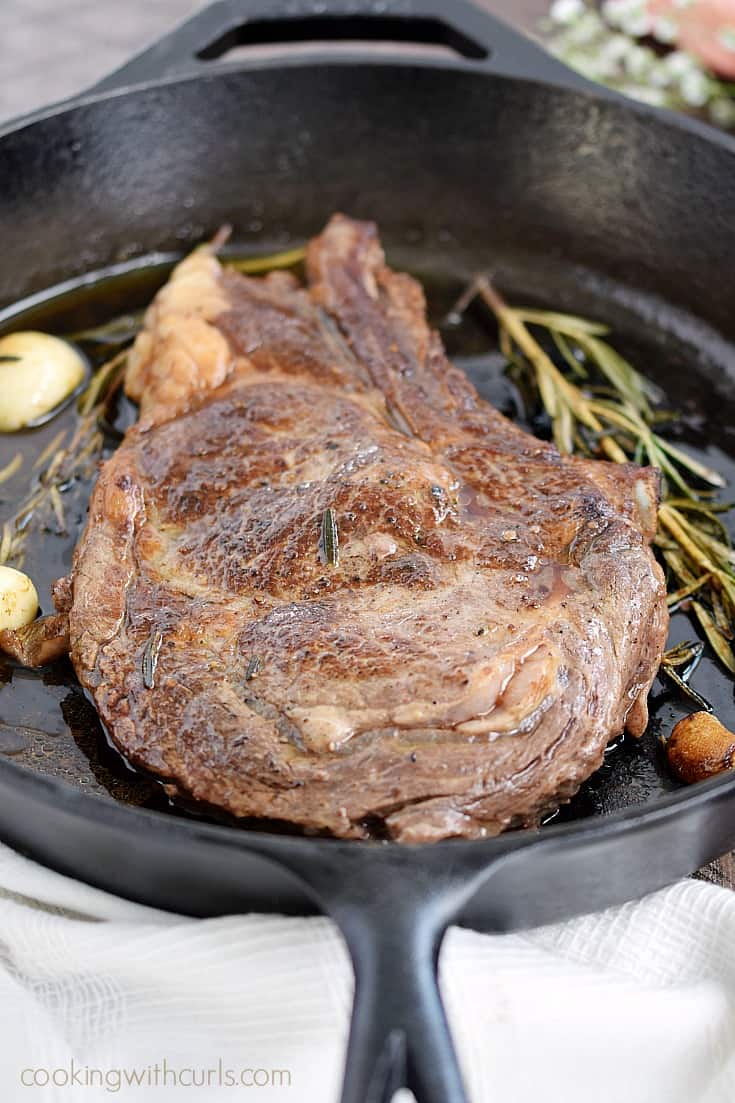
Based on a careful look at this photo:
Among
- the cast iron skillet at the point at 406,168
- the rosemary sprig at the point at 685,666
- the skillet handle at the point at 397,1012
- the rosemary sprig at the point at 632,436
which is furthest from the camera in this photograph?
the cast iron skillet at the point at 406,168

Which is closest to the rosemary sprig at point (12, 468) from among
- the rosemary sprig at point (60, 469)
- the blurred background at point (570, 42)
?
the rosemary sprig at point (60, 469)

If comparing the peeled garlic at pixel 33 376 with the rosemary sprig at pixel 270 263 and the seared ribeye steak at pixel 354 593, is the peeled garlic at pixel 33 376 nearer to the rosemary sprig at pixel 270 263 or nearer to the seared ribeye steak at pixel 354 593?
the seared ribeye steak at pixel 354 593

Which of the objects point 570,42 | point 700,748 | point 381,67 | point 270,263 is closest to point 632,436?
point 700,748

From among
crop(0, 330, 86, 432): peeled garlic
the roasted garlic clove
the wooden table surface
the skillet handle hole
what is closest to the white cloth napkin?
the roasted garlic clove

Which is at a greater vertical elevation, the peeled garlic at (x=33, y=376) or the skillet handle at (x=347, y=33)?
the skillet handle at (x=347, y=33)

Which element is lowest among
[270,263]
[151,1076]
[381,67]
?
[151,1076]

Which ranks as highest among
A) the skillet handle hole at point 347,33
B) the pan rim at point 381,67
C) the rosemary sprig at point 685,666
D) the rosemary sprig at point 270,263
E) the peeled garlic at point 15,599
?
the skillet handle hole at point 347,33

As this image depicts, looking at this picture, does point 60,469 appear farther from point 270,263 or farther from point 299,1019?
point 299,1019

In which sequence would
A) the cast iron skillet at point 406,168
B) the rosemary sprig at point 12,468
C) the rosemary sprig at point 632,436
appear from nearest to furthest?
the rosemary sprig at point 632,436 < the rosemary sprig at point 12,468 < the cast iron skillet at point 406,168
